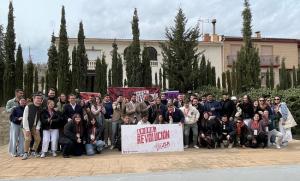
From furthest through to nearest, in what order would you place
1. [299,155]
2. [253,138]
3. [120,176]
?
[253,138], [299,155], [120,176]

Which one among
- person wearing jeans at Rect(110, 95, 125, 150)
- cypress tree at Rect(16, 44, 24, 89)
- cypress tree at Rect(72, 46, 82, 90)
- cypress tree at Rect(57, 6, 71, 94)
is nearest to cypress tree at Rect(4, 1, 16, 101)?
cypress tree at Rect(16, 44, 24, 89)

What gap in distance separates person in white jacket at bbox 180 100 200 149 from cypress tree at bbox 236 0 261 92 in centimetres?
1571

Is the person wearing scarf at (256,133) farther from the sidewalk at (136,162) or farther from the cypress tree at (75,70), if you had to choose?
the cypress tree at (75,70)

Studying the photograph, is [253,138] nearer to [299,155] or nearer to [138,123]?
[299,155]

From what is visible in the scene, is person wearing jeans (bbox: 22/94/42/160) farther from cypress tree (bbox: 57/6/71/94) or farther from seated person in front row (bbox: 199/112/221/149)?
cypress tree (bbox: 57/6/71/94)

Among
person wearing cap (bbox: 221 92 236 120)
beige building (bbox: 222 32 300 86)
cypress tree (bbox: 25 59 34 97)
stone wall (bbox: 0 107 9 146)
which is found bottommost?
stone wall (bbox: 0 107 9 146)

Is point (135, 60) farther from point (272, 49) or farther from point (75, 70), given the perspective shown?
point (272, 49)

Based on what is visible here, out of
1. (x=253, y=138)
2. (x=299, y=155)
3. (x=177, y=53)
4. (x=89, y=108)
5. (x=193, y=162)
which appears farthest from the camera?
(x=177, y=53)

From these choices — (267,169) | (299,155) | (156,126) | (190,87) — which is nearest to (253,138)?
(299,155)

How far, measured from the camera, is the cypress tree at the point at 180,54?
28.7m

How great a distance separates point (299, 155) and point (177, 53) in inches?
636

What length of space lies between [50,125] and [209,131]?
5904mm

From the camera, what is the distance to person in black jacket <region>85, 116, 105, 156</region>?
1407cm

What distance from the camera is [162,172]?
33.7 feet
